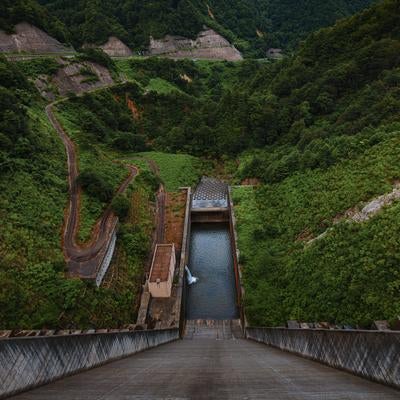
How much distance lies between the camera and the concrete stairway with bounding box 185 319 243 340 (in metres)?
21.6

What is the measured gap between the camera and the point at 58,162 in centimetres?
3072

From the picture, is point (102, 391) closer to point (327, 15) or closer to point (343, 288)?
point (343, 288)

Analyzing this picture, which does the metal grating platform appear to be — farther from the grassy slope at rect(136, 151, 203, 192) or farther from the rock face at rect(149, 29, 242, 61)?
the rock face at rect(149, 29, 242, 61)

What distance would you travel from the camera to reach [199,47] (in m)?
94.8

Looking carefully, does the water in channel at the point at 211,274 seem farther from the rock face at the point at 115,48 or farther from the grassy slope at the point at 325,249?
the rock face at the point at 115,48

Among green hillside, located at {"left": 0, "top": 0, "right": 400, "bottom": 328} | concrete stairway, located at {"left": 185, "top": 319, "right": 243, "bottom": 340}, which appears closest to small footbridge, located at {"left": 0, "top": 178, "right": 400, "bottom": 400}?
green hillside, located at {"left": 0, "top": 0, "right": 400, "bottom": 328}

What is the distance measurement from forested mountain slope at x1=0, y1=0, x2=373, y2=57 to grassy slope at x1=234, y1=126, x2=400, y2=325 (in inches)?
2437

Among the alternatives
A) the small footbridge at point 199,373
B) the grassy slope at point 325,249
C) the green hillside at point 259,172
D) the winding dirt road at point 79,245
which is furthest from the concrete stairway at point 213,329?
the small footbridge at point 199,373

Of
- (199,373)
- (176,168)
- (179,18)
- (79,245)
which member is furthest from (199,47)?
(199,373)

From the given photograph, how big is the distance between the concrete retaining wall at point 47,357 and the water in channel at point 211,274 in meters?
17.1

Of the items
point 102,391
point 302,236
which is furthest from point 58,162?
point 102,391

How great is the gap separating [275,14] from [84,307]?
142 meters

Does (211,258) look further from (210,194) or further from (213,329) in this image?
(210,194)

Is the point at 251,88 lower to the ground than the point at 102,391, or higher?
higher
